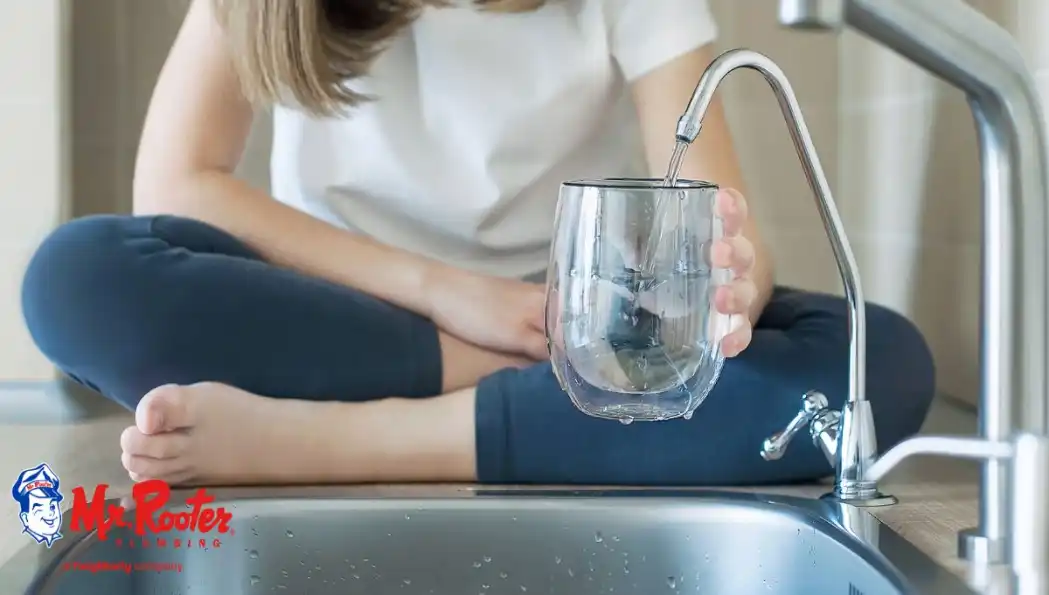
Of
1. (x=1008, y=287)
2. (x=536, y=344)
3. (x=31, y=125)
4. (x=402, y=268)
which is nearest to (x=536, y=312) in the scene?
(x=536, y=344)

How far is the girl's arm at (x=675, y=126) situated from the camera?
1050 mm

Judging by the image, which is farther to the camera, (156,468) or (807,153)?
(156,468)

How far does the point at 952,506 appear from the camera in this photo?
Answer: 81cm

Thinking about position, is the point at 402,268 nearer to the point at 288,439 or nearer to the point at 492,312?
the point at 492,312

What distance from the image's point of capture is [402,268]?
1.02m

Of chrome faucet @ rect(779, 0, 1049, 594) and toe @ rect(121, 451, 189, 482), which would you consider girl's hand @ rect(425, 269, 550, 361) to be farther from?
chrome faucet @ rect(779, 0, 1049, 594)

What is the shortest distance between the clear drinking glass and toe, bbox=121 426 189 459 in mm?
294

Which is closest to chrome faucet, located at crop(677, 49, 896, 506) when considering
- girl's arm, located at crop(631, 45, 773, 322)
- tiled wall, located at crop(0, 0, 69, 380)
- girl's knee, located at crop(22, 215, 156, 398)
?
girl's arm, located at crop(631, 45, 773, 322)

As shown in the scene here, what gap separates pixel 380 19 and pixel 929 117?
597mm

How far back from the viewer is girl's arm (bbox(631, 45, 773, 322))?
1050 millimetres

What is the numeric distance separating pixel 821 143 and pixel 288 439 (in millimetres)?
965

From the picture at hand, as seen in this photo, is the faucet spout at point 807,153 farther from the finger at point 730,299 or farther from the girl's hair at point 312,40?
the girl's hair at point 312,40

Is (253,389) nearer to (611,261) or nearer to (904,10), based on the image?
(611,261)

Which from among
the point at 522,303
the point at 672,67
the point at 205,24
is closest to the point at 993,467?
the point at 522,303
